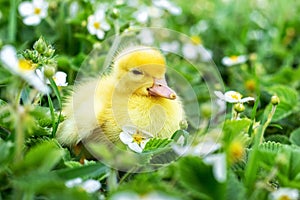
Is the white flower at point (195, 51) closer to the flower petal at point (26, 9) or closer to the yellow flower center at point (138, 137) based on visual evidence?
the flower petal at point (26, 9)

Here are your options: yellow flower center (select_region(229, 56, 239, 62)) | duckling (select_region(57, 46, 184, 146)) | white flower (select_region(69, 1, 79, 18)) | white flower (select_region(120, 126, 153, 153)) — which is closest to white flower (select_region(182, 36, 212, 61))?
yellow flower center (select_region(229, 56, 239, 62))

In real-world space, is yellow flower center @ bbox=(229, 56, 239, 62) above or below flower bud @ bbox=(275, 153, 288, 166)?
below

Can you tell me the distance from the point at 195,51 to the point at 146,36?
1.20 ft

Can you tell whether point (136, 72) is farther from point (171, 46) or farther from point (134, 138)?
point (171, 46)

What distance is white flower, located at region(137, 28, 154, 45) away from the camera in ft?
7.06

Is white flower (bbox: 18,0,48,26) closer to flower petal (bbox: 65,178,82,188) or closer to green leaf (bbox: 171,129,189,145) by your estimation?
green leaf (bbox: 171,129,189,145)

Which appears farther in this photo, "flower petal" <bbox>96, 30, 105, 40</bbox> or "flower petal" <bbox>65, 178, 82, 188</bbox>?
"flower petal" <bbox>96, 30, 105, 40</bbox>

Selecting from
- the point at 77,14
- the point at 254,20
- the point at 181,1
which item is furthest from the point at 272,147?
the point at 181,1

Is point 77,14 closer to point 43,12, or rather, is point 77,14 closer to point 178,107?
point 43,12

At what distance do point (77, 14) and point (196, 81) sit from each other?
1.60 feet

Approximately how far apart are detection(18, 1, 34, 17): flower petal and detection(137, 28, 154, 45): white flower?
386mm

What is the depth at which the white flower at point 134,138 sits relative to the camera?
1317 mm

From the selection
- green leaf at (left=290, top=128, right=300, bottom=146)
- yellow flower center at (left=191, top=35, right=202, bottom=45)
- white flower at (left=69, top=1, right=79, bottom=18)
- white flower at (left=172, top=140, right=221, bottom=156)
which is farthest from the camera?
yellow flower center at (left=191, top=35, right=202, bottom=45)

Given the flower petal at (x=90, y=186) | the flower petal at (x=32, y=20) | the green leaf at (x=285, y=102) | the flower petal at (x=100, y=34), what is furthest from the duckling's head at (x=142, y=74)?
the flower petal at (x=32, y=20)
